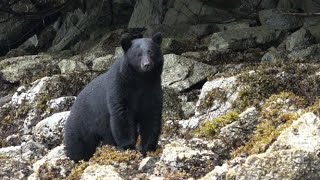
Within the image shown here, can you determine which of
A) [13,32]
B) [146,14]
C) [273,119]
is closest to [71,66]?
[146,14]

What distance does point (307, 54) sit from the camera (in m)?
15.1

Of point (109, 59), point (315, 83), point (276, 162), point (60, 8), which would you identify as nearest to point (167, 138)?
point (315, 83)

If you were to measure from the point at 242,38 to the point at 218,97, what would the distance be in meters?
4.76

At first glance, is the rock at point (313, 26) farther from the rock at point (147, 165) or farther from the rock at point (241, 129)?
the rock at point (147, 165)

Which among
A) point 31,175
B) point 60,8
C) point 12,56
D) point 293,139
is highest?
point 293,139

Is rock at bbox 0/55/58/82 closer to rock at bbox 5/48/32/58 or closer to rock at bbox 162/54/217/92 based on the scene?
rock at bbox 5/48/32/58

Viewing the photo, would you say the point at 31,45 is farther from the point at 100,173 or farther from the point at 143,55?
the point at 100,173

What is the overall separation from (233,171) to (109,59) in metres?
9.69

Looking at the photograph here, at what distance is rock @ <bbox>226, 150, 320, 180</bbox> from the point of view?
785 centimetres

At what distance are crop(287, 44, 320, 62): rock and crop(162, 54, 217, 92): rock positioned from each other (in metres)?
1.60

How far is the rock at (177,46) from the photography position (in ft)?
57.1

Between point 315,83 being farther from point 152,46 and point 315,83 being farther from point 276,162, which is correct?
point 276,162

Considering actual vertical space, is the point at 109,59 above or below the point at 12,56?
above

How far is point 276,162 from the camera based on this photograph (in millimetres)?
7898
